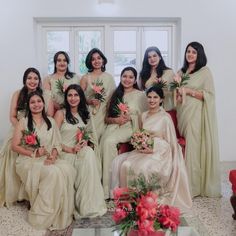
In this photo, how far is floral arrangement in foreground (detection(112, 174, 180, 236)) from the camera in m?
1.68

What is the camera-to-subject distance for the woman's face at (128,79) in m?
3.65

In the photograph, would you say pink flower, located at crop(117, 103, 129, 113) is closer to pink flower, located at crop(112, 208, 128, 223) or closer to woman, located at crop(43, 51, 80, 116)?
woman, located at crop(43, 51, 80, 116)

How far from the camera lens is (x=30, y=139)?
10.0ft

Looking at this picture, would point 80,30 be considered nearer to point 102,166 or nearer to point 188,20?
point 188,20

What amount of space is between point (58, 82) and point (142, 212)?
227cm

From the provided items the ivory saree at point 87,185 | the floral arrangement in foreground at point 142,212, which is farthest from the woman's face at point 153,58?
the floral arrangement in foreground at point 142,212

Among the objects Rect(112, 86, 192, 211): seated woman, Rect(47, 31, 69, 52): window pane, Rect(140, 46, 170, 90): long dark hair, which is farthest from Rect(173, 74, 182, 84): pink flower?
Rect(47, 31, 69, 52): window pane

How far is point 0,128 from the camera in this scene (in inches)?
172

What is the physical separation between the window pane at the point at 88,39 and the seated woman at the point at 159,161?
4.72 feet

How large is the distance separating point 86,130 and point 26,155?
60 cm

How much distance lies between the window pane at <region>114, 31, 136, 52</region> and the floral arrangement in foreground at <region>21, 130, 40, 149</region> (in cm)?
190

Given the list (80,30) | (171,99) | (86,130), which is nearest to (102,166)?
(86,130)

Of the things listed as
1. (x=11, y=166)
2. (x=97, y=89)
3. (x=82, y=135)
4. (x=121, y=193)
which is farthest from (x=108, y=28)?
(x=121, y=193)

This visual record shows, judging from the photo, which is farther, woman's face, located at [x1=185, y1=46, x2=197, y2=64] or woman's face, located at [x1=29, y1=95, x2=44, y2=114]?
woman's face, located at [x1=185, y1=46, x2=197, y2=64]
